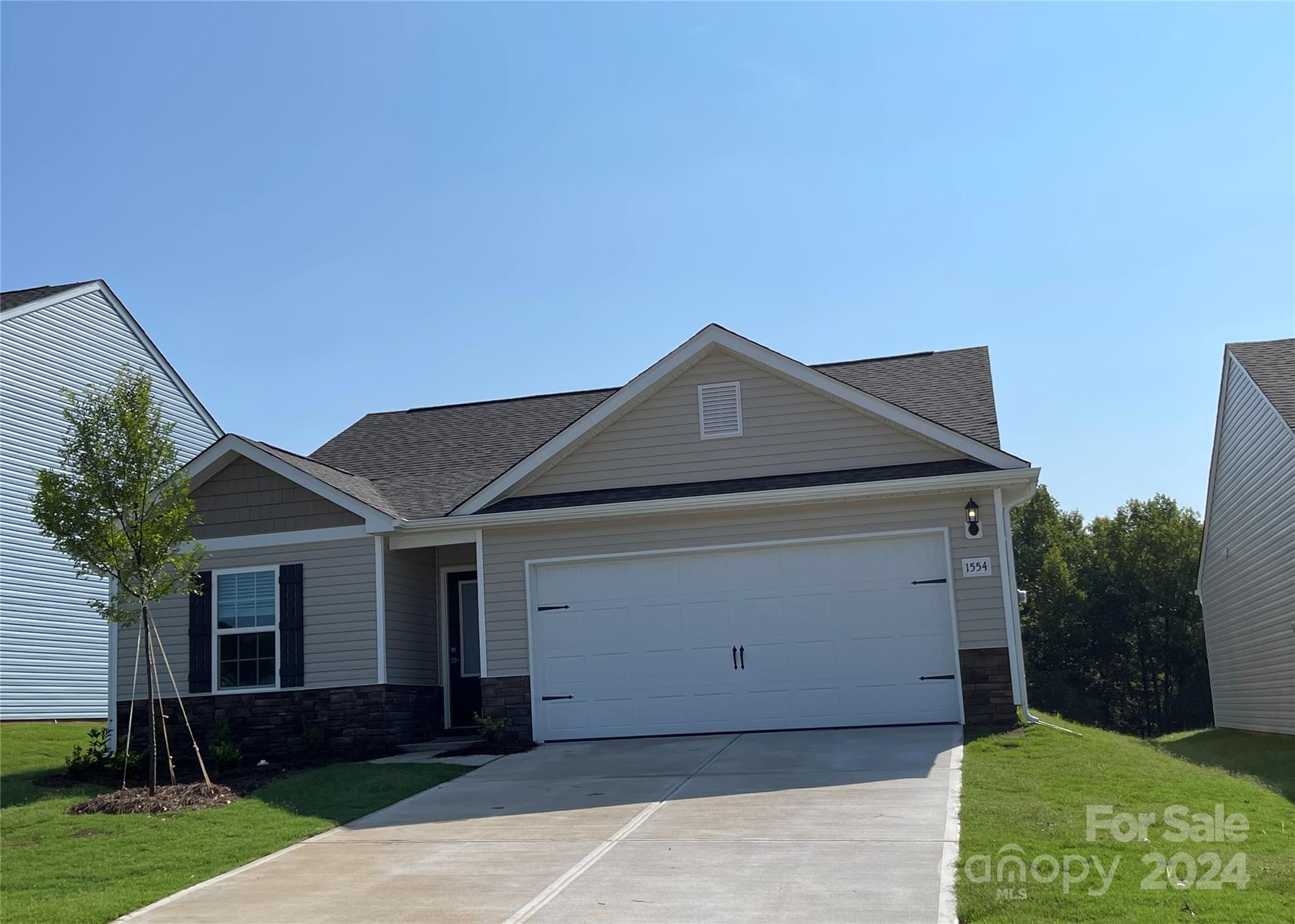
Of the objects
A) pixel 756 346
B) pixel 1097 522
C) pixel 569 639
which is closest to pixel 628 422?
pixel 756 346

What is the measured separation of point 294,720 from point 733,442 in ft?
22.3

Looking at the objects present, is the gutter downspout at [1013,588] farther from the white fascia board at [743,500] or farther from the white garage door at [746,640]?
the white garage door at [746,640]

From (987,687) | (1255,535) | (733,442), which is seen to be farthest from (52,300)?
(1255,535)

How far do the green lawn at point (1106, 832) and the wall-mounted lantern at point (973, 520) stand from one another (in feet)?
7.64

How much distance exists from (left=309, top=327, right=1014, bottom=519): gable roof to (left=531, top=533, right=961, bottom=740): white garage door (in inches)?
76.8

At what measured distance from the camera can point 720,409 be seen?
15336 millimetres

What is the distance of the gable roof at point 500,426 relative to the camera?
621 inches

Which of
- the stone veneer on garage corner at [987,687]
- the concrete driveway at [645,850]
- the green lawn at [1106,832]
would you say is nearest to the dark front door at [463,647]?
the concrete driveway at [645,850]

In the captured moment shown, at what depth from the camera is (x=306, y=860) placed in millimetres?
8852

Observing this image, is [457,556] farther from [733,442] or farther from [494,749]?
[733,442]

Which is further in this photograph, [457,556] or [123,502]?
[457,556]

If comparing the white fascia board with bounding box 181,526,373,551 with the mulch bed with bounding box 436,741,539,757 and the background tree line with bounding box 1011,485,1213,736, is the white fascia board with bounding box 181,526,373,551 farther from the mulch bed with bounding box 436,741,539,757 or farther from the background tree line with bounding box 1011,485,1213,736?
the background tree line with bounding box 1011,485,1213,736

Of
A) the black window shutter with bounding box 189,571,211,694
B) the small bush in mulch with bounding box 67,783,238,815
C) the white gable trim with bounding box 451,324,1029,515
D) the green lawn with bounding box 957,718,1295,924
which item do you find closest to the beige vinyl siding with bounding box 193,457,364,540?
the black window shutter with bounding box 189,571,211,694

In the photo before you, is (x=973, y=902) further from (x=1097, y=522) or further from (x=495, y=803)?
(x=1097, y=522)
